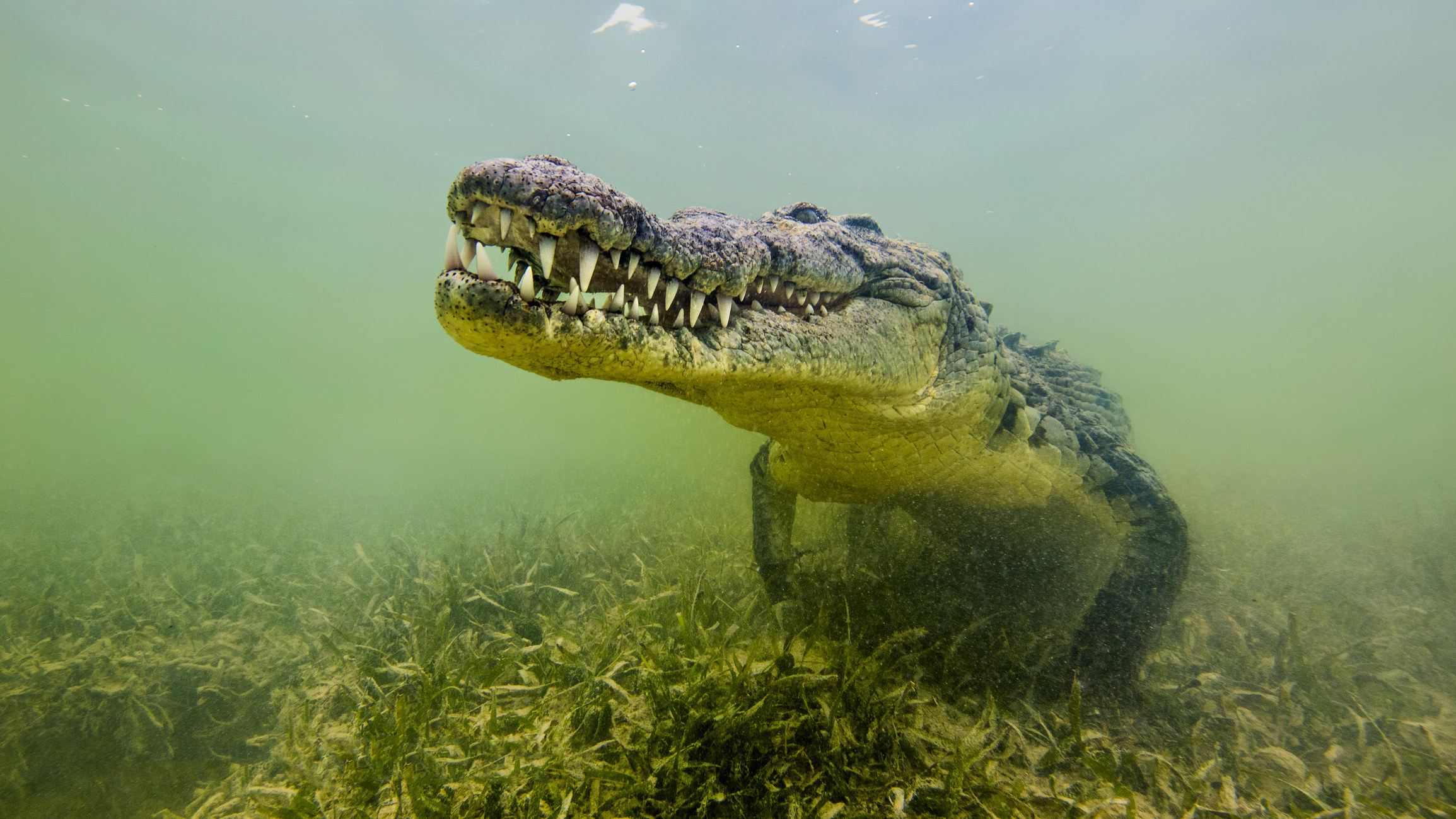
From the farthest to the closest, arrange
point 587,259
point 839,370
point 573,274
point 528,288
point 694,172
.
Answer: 1. point 694,172
2. point 839,370
3. point 573,274
4. point 587,259
5. point 528,288

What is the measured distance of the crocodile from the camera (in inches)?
49.5

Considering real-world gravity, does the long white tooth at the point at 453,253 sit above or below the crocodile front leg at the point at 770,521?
above

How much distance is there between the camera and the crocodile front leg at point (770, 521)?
11.4 ft

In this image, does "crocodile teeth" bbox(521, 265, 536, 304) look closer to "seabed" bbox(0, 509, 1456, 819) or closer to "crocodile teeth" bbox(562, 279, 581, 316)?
"crocodile teeth" bbox(562, 279, 581, 316)

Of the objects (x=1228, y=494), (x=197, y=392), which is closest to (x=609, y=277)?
(x=1228, y=494)

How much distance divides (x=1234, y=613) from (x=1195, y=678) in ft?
4.79

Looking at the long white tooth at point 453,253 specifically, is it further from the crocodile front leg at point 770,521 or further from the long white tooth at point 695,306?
the crocodile front leg at point 770,521

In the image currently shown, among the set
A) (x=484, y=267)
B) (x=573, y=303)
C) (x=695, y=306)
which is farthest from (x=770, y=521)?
(x=484, y=267)

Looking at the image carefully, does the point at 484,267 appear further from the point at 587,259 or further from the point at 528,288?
the point at 587,259

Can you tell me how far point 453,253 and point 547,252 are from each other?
0.81ft

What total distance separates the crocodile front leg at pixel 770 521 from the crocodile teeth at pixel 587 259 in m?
2.55

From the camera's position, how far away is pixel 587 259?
131 centimetres

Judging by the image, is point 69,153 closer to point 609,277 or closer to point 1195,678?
point 609,277

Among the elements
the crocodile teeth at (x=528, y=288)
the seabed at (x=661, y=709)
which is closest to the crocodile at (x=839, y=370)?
the crocodile teeth at (x=528, y=288)
